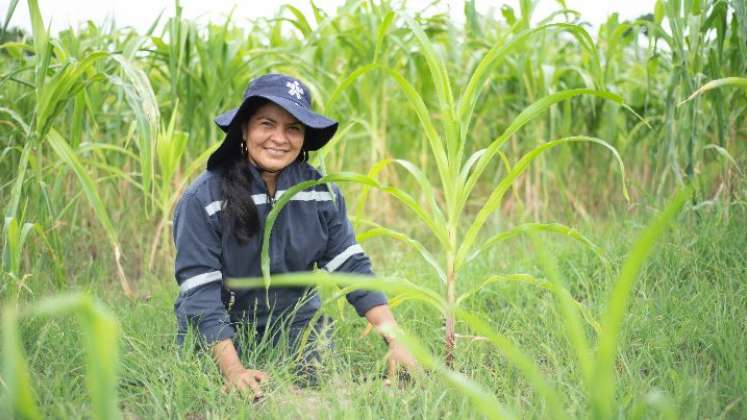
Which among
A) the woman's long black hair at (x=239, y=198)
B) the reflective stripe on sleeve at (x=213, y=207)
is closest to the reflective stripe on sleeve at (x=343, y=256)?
the woman's long black hair at (x=239, y=198)

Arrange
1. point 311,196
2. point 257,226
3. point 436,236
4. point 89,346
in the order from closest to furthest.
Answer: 1. point 89,346
2. point 257,226
3. point 311,196
4. point 436,236

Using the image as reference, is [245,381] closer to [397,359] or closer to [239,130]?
[397,359]

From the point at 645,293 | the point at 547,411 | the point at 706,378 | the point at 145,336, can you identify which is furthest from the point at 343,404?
the point at 645,293

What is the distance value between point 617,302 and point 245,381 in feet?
3.06

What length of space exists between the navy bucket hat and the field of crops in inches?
5.0

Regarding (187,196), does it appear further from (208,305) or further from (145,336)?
(145,336)

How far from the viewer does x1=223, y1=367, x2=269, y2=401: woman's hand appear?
1.42m

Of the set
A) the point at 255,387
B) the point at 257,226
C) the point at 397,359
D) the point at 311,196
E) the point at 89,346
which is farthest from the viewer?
the point at 311,196

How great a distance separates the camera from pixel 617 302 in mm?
778

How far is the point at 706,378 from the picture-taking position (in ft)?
4.77

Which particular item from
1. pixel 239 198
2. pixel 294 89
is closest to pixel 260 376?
pixel 239 198

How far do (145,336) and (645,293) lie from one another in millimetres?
1458

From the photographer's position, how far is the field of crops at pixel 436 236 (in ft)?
4.29

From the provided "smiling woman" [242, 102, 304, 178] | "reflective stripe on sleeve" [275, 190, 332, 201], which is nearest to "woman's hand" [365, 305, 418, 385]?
"reflective stripe on sleeve" [275, 190, 332, 201]
